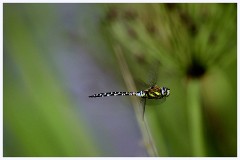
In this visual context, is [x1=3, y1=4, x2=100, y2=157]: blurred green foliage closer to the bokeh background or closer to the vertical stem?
the bokeh background

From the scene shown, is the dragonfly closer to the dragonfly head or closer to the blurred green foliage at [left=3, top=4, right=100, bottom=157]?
the dragonfly head

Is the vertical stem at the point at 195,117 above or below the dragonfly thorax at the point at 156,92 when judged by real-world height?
below

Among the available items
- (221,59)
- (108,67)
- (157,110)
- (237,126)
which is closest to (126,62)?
(108,67)

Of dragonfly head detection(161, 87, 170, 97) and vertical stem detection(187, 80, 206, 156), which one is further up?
dragonfly head detection(161, 87, 170, 97)

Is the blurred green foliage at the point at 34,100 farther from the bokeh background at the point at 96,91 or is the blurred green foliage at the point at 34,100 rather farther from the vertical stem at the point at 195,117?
the vertical stem at the point at 195,117

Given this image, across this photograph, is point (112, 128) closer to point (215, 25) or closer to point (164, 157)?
point (164, 157)

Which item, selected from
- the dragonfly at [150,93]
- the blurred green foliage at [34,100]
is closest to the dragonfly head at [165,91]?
the dragonfly at [150,93]

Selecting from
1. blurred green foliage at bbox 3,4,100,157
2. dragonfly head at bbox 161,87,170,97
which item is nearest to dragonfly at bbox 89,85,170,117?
dragonfly head at bbox 161,87,170,97
